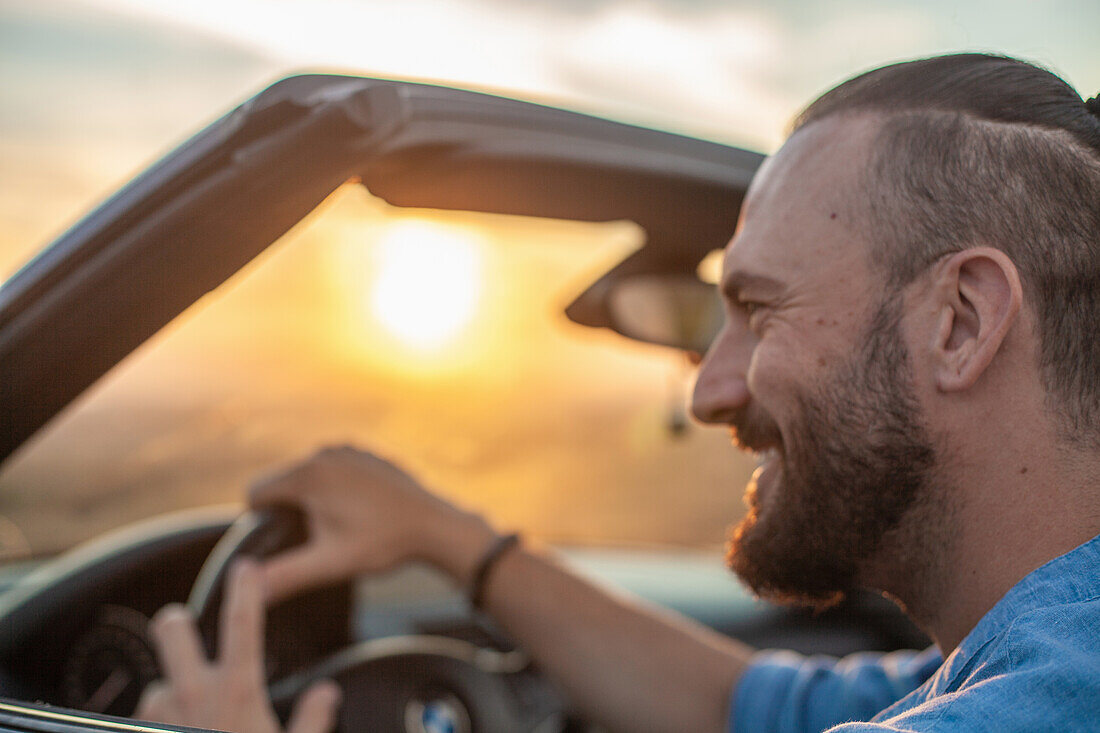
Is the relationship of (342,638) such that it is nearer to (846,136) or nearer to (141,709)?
(141,709)

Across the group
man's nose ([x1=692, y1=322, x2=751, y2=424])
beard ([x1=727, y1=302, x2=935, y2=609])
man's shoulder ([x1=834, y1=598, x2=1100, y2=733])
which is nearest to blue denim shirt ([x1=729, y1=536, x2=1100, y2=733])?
man's shoulder ([x1=834, y1=598, x2=1100, y2=733])

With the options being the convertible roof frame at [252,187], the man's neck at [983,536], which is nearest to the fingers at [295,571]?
the convertible roof frame at [252,187]

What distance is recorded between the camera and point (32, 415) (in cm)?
151

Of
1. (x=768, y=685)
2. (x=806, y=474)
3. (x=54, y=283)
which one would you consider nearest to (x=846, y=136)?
(x=806, y=474)

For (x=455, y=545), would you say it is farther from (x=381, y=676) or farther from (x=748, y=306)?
(x=748, y=306)

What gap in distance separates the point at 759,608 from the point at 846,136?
2.30m

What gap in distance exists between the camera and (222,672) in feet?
5.32

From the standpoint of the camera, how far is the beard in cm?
138

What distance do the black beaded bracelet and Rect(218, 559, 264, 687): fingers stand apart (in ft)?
1.79

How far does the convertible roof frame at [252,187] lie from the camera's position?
139cm

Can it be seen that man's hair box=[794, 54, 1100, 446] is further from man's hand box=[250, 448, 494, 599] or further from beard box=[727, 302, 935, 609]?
man's hand box=[250, 448, 494, 599]

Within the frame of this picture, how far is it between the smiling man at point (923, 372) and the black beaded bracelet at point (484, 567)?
465 mm

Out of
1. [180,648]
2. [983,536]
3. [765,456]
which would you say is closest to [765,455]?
[765,456]

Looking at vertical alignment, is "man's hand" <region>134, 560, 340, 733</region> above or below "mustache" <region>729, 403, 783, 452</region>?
below
